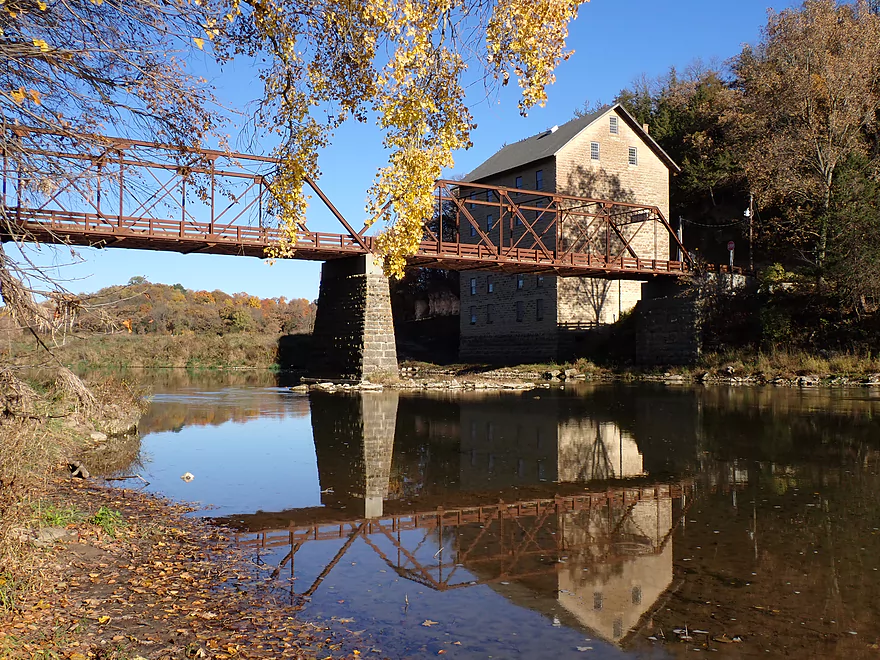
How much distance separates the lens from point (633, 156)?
2096 inches

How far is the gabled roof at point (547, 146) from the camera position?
167 feet

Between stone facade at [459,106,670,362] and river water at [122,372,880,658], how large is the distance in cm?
3147

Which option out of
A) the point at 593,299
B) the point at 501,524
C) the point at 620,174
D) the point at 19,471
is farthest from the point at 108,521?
the point at 620,174

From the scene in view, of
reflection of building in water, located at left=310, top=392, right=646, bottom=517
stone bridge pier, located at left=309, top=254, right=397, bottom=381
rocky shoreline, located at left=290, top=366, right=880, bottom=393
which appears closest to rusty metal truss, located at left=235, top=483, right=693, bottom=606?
reflection of building in water, located at left=310, top=392, right=646, bottom=517

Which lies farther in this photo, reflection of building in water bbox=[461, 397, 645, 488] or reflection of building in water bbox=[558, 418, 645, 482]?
reflection of building in water bbox=[558, 418, 645, 482]

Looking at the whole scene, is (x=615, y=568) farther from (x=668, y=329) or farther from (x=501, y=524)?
(x=668, y=329)

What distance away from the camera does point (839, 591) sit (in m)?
6.41

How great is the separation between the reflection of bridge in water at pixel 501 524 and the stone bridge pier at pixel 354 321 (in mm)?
20461

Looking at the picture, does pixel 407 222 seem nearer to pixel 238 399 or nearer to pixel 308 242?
pixel 238 399

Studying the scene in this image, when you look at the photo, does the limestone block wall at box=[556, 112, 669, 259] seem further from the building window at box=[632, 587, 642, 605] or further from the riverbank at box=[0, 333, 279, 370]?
the building window at box=[632, 587, 642, 605]

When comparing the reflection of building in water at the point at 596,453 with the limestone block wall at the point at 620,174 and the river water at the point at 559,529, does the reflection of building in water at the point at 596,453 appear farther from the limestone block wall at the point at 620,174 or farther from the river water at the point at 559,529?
the limestone block wall at the point at 620,174

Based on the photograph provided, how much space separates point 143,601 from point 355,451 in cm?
907

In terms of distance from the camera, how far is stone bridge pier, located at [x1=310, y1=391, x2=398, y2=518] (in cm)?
1026

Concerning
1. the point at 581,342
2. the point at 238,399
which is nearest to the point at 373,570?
the point at 238,399
